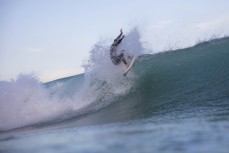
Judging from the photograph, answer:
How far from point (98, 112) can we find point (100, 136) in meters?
5.44

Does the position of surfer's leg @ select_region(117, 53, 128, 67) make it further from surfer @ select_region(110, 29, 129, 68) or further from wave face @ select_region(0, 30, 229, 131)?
wave face @ select_region(0, 30, 229, 131)

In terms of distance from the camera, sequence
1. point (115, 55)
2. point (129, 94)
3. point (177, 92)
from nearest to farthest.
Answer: point (177, 92), point (129, 94), point (115, 55)

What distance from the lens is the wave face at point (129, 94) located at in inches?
454

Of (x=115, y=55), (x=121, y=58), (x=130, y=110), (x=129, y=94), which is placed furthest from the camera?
(x=121, y=58)

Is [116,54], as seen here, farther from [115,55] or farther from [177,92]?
[177,92]

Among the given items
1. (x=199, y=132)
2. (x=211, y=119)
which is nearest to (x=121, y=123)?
(x=211, y=119)

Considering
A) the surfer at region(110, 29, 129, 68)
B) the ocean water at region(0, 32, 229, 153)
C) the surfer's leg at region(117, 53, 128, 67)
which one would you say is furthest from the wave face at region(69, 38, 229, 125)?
the surfer at region(110, 29, 129, 68)

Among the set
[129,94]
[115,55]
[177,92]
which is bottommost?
[177,92]

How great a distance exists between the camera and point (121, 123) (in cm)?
1023

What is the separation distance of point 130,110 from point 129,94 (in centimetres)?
344

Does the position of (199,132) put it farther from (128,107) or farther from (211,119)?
(128,107)

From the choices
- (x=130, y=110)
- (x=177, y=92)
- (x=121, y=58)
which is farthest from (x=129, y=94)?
(x=130, y=110)

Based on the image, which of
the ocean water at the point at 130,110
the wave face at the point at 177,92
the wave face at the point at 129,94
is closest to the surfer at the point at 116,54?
the wave face at the point at 129,94

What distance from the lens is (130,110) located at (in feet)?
41.4
